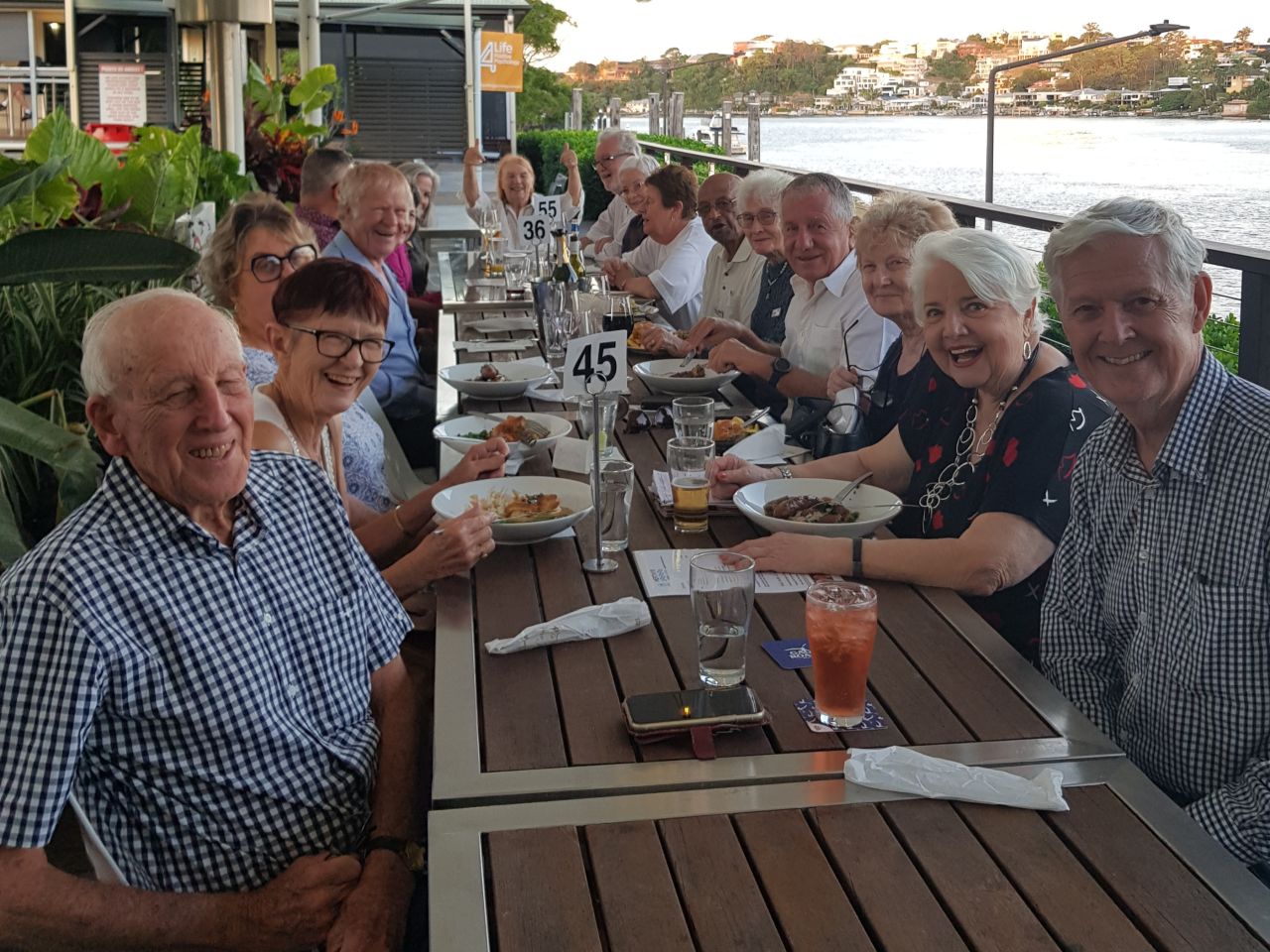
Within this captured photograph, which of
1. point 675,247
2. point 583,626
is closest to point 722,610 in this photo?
point 583,626

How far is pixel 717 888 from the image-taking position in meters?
1.24

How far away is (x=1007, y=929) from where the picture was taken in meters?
1.17

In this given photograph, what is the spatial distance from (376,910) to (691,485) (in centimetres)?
104

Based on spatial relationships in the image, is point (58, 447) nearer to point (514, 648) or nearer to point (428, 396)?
point (514, 648)

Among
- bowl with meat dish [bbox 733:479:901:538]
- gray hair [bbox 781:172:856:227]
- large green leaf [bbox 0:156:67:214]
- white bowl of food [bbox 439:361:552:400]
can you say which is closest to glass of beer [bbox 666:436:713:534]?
bowl with meat dish [bbox 733:479:901:538]

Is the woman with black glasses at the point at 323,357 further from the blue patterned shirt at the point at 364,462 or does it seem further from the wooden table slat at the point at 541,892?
the wooden table slat at the point at 541,892

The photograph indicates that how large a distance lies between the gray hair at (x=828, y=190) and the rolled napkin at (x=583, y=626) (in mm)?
2392

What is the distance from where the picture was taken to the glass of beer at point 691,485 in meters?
2.38

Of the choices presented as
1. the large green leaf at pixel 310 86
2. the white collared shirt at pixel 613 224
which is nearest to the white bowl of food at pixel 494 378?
the white collared shirt at pixel 613 224

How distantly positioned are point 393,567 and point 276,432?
346mm

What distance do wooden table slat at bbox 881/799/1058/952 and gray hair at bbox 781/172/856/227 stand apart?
9.48ft

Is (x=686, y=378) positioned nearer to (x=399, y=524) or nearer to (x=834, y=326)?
(x=834, y=326)

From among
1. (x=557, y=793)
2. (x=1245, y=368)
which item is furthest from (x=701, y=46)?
(x=557, y=793)

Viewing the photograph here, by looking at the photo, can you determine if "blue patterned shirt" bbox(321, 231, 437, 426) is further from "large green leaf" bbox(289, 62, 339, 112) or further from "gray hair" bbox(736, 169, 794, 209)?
"large green leaf" bbox(289, 62, 339, 112)
